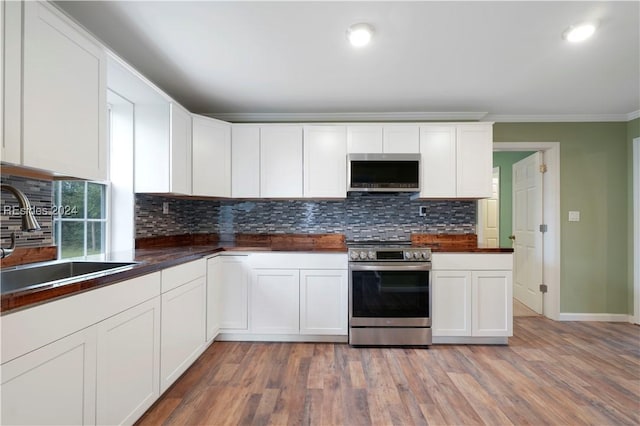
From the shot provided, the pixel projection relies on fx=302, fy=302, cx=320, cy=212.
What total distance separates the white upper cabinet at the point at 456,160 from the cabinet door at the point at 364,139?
44 cm

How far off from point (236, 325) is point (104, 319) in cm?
156

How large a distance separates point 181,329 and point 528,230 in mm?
4072

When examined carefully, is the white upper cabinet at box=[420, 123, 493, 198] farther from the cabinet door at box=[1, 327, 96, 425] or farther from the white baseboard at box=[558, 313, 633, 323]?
the cabinet door at box=[1, 327, 96, 425]

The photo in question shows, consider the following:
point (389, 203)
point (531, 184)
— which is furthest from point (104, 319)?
point (531, 184)

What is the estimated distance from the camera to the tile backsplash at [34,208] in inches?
61.5

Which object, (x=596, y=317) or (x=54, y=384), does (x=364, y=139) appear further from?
(x=596, y=317)

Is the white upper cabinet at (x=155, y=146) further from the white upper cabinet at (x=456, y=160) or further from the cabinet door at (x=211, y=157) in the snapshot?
the white upper cabinet at (x=456, y=160)

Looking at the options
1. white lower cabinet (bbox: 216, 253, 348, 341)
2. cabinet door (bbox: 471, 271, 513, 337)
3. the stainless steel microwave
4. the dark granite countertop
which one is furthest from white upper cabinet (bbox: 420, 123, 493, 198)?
white lower cabinet (bbox: 216, 253, 348, 341)

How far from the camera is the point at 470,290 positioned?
2.75 m

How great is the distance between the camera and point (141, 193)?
2547 mm

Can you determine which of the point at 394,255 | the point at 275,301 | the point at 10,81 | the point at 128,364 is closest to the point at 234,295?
the point at 275,301

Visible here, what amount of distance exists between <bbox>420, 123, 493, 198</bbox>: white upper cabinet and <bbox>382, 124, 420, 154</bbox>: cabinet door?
0.06 m

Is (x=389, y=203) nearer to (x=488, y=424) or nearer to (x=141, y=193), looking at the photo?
(x=488, y=424)

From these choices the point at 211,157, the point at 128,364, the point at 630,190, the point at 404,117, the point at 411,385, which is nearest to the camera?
the point at 128,364
